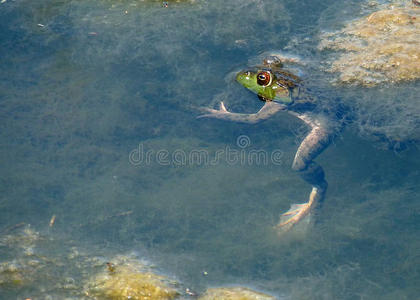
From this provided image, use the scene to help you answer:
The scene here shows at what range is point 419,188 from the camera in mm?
4402

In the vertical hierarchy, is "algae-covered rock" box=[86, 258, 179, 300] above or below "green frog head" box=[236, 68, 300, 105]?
below

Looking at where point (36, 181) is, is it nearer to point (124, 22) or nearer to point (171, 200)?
point (171, 200)

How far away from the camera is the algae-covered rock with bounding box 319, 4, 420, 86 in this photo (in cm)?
528

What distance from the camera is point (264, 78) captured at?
5.04 metres

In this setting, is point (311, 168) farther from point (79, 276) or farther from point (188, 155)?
point (79, 276)

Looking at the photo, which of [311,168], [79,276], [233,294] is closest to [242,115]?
[311,168]

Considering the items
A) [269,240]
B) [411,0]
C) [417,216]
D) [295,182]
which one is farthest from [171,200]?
[411,0]

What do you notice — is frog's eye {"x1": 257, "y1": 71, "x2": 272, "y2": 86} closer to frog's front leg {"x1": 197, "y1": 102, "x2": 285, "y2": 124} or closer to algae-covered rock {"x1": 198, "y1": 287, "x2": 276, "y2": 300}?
frog's front leg {"x1": 197, "y1": 102, "x2": 285, "y2": 124}

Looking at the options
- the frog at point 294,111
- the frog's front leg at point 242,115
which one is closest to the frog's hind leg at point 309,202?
the frog at point 294,111

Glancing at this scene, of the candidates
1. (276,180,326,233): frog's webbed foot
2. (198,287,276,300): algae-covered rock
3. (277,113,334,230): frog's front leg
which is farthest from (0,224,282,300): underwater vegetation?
(277,113,334,230): frog's front leg

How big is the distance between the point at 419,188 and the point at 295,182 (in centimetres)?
123

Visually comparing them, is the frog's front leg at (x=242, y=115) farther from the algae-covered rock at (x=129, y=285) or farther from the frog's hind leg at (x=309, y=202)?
the algae-covered rock at (x=129, y=285)

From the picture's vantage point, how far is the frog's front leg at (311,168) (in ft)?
14.3

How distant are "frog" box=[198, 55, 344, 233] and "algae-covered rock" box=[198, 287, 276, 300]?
1.41 metres
